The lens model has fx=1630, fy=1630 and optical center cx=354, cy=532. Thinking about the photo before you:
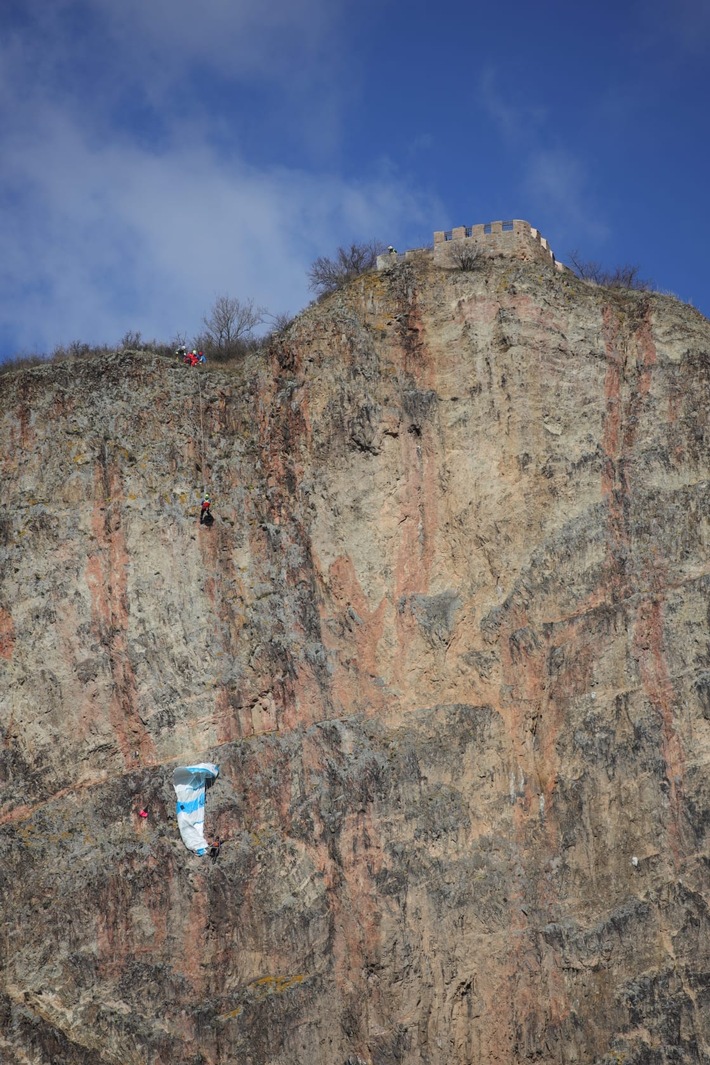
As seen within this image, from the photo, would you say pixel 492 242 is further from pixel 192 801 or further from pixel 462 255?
pixel 192 801

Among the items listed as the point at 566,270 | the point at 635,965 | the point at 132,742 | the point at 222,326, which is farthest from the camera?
the point at 222,326

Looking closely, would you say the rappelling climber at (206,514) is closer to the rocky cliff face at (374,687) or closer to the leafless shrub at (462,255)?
the rocky cliff face at (374,687)

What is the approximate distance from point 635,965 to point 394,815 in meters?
5.47

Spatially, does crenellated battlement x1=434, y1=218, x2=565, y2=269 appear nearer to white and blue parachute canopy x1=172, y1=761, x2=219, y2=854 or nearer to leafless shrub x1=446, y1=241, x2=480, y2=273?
leafless shrub x1=446, y1=241, x2=480, y2=273

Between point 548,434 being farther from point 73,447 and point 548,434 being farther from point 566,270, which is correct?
point 73,447

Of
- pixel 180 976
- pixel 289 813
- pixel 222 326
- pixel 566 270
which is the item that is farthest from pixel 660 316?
pixel 180 976

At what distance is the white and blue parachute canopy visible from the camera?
107 feet

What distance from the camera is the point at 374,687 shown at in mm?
33594

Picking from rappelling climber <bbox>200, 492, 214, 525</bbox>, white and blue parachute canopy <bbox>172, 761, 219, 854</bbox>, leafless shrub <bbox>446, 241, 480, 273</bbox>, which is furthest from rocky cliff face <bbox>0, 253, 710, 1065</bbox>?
leafless shrub <bbox>446, 241, 480, 273</bbox>

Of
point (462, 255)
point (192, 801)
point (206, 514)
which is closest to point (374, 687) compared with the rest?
point (192, 801)

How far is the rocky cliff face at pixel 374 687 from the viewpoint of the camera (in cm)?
3172

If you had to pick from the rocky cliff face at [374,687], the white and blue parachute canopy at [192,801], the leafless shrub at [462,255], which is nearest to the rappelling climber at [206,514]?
the rocky cliff face at [374,687]

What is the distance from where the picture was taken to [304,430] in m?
35.0

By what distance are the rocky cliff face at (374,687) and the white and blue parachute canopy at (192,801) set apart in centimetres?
31
